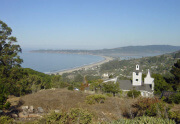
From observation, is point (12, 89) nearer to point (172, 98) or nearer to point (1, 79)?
point (1, 79)

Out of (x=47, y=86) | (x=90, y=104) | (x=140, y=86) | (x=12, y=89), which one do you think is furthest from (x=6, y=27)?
(x=140, y=86)

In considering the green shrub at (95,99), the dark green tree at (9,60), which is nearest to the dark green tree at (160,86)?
the green shrub at (95,99)

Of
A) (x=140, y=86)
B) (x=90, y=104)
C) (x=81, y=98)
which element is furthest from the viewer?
(x=140, y=86)

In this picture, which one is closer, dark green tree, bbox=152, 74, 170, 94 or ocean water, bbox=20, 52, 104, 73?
dark green tree, bbox=152, 74, 170, 94

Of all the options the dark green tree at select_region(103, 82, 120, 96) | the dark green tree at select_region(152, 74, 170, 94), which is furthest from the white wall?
the dark green tree at select_region(103, 82, 120, 96)

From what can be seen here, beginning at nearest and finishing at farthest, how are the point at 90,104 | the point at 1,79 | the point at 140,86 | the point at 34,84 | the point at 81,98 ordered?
1. the point at 90,104
2. the point at 81,98
3. the point at 1,79
4. the point at 34,84
5. the point at 140,86

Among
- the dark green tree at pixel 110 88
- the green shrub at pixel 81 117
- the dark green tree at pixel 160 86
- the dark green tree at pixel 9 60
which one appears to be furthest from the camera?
the dark green tree at pixel 160 86

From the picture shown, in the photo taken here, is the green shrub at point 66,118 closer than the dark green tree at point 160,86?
Yes

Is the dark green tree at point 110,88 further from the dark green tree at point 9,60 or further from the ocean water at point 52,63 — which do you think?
the ocean water at point 52,63

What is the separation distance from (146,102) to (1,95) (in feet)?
20.0

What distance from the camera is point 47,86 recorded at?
2128 cm

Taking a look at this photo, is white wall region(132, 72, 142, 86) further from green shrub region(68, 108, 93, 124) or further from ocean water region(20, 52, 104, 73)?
ocean water region(20, 52, 104, 73)

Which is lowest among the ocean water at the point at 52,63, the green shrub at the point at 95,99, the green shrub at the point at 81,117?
the ocean water at the point at 52,63

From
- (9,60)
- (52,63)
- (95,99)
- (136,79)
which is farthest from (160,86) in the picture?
(52,63)
